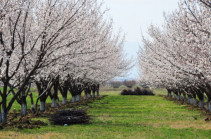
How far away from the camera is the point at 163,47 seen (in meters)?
20.5

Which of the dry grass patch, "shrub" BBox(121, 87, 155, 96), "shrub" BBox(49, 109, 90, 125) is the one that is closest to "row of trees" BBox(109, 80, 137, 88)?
"shrub" BBox(121, 87, 155, 96)

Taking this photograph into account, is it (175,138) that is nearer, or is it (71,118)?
(175,138)

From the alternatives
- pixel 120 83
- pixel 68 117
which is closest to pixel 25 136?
pixel 68 117

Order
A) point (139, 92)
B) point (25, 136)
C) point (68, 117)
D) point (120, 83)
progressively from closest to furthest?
point (25, 136) → point (68, 117) → point (139, 92) → point (120, 83)

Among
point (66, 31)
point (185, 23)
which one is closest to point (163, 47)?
point (185, 23)

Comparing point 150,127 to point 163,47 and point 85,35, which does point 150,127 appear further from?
point 163,47

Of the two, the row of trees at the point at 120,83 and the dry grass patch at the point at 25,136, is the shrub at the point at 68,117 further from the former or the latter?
the row of trees at the point at 120,83

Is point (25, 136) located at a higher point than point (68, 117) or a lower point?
lower

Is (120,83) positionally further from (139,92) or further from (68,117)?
(68,117)

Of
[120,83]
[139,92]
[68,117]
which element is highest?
[120,83]

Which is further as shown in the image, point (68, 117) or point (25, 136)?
point (68, 117)

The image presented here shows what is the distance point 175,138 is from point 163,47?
32.8 ft

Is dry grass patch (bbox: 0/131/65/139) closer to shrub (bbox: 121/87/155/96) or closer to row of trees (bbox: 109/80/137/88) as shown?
shrub (bbox: 121/87/155/96)

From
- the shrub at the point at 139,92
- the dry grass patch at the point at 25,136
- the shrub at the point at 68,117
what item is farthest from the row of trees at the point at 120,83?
the dry grass patch at the point at 25,136
